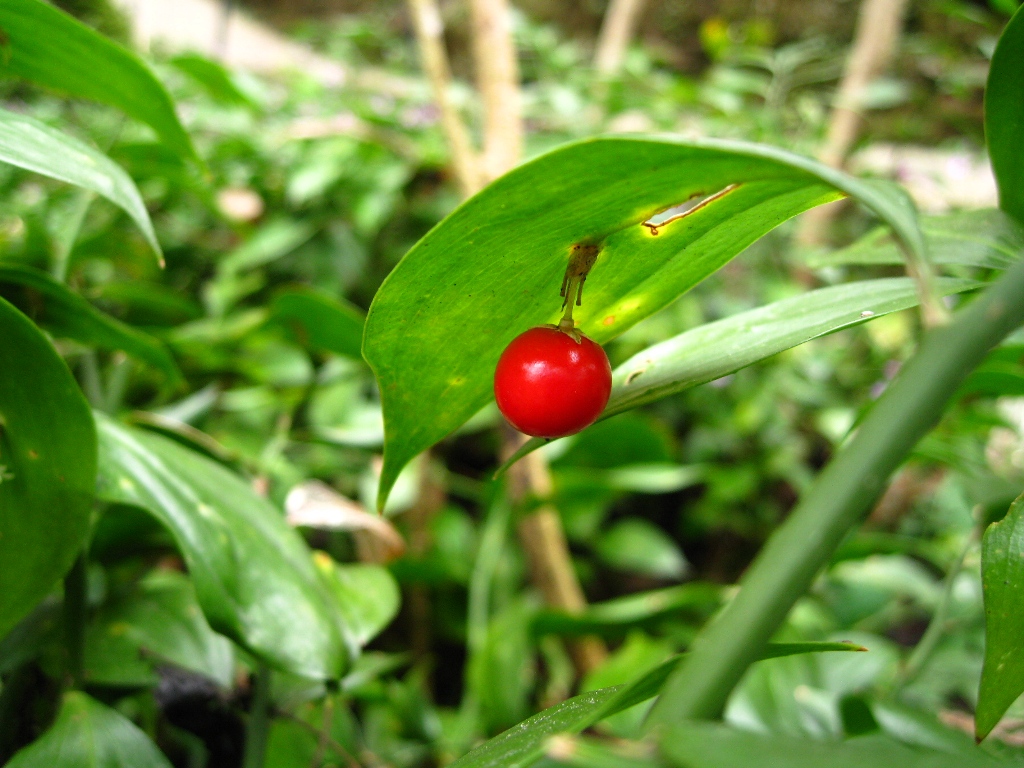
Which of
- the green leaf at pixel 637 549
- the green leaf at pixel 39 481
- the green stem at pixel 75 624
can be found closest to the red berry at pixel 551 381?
the green leaf at pixel 39 481

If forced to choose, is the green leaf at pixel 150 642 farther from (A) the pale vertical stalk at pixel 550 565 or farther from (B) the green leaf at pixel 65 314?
(A) the pale vertical stalk at pixel 550 565

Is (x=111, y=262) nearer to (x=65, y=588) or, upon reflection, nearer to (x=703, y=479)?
(x=65, y=588)

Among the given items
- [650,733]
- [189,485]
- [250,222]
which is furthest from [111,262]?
[650,733]

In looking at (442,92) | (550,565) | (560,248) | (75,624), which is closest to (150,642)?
(75,624)

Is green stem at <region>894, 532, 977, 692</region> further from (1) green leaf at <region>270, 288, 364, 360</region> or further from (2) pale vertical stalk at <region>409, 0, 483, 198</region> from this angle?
(2) pale vertical stalk at <region>409, 0, 483, 198</region>

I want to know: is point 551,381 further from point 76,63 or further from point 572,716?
point 76,63

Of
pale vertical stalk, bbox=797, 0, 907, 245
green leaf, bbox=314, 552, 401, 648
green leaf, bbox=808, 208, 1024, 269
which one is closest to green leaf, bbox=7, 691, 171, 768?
green leaf, bbox=314, 552, 401, 648
